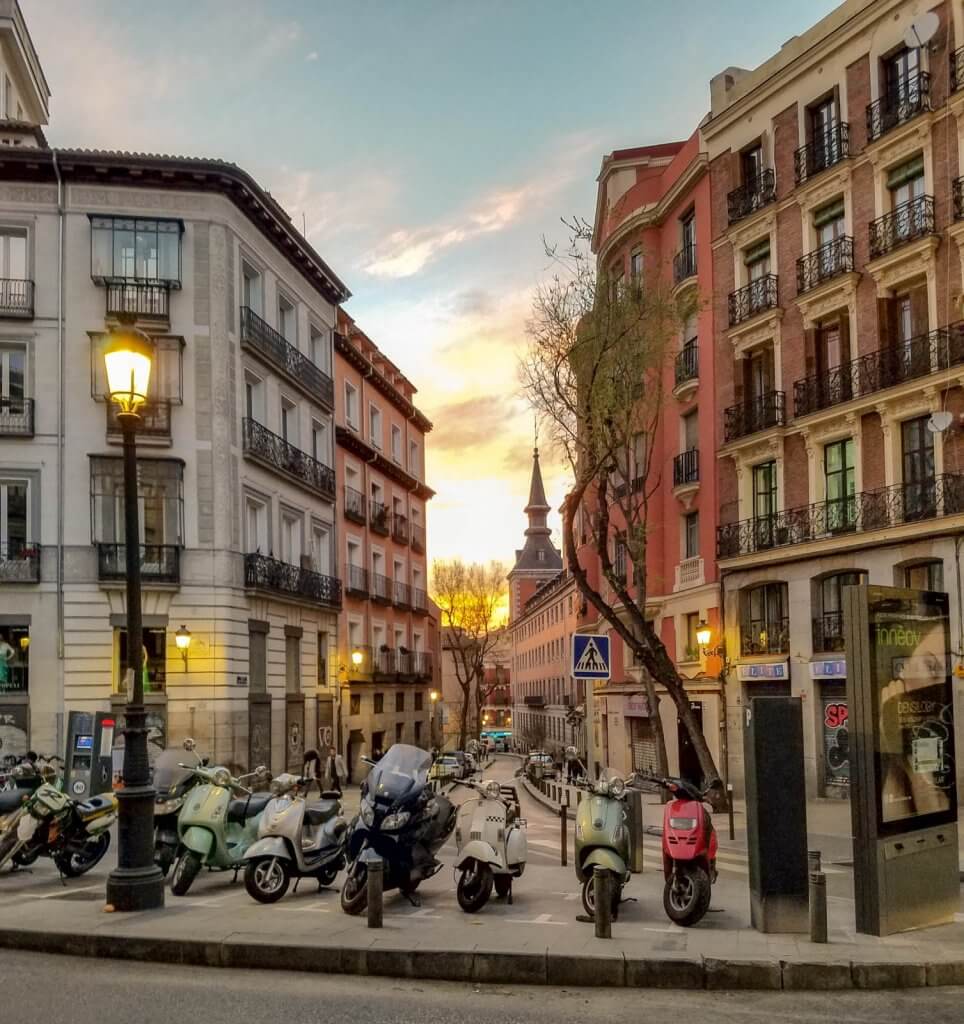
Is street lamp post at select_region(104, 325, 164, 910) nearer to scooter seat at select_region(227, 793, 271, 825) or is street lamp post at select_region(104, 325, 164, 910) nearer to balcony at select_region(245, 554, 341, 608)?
scooter seat at select_region(227, 793, 271, 825)

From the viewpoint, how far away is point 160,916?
34.7ft

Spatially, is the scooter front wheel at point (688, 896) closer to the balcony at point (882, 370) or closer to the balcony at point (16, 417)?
the balcony at point (882, 370)

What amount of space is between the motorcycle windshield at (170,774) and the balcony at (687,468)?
2306cm

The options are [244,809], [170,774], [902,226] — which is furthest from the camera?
[902,226]

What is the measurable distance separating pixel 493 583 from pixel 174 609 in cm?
4544

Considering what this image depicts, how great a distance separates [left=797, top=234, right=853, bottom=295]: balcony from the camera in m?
28.1

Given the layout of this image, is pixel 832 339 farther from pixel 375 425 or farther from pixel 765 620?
pixel 375 425

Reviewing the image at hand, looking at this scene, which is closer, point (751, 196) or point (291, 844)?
point (291, 844)

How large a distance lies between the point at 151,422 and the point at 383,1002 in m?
22.8

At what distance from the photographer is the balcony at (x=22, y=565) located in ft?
91.2

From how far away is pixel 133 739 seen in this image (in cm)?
1127

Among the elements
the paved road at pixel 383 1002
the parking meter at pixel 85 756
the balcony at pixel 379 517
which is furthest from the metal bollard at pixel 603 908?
the balcony at pixel 379 517

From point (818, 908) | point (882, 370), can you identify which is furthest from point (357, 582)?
point (818, 908)

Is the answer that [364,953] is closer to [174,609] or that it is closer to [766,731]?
[766,731]
